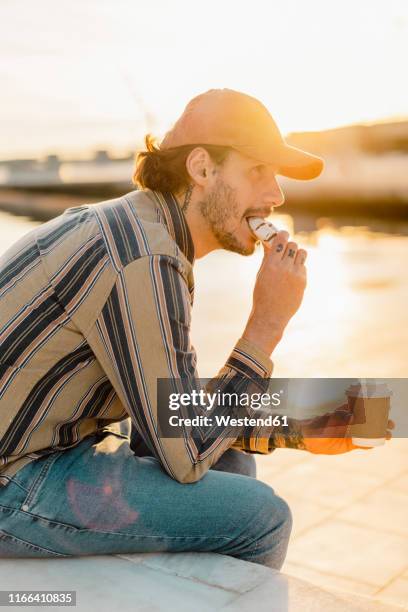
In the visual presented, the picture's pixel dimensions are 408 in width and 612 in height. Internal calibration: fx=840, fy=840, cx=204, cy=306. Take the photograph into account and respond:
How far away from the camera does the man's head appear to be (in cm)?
209

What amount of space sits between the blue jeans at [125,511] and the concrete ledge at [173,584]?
3 centimetres

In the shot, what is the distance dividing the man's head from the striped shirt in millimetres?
246

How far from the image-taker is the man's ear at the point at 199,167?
2082 mm

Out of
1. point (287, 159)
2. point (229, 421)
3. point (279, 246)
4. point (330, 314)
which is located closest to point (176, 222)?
point (279, 246)

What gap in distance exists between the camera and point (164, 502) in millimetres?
1803

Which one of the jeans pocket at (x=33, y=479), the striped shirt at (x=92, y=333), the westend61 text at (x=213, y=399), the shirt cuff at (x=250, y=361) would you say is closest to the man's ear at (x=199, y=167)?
the striped shirt at (x=92, y=333)

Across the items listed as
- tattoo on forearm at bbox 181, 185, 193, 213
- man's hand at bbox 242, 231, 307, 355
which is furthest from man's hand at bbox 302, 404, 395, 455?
tattoo on forearm at bbox 181, 185, 193, 213

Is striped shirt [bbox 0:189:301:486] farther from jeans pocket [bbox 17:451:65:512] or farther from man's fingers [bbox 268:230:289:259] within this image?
man's fingers [bbox 268:230:289:259]

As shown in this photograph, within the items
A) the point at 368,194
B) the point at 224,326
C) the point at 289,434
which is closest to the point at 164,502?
the point at 289,434

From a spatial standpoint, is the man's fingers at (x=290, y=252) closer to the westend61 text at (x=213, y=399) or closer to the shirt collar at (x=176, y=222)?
the shirt collar at (x=176, y=222)

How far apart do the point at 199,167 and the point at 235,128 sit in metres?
0.13

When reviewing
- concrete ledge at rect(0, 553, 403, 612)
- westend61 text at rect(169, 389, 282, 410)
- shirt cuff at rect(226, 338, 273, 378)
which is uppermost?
shirt cuff at rect(226, 338, 273, 378)

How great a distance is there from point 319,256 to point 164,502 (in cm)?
795

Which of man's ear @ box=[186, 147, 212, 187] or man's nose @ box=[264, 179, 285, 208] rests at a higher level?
man's ear @ box=[186, 147, 212, 187]
